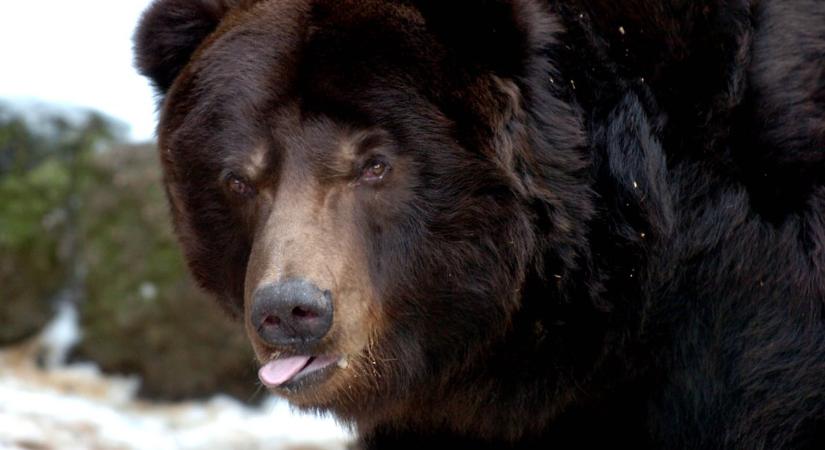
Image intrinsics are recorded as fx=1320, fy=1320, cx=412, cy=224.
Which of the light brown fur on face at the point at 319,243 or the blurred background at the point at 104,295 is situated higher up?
the light brown fur on face at the point at 319,243

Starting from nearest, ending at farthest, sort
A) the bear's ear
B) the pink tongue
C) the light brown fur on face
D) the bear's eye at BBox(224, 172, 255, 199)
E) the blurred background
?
the light brown fur on face
the pink tongue
the bear's eye at BBox(224, 172, 255, 199)
the bear's ear
the blurred background

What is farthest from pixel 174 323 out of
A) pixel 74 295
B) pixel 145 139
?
pixel 145 139

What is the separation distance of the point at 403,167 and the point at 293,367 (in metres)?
0.72

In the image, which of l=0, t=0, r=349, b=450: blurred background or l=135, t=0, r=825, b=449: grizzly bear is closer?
l=135, t=0, r=825, b=449: grizzly bear

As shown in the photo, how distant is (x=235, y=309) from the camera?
4.68 metres

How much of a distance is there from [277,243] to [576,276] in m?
1.01

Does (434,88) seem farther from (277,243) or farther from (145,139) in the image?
(145,139)

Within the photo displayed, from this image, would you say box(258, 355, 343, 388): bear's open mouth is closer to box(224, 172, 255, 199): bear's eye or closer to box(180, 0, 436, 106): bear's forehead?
box(224, 172, 255, 199): bear's eye

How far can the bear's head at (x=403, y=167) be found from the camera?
4172 mm

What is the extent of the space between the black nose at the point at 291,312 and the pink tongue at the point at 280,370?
14 cm

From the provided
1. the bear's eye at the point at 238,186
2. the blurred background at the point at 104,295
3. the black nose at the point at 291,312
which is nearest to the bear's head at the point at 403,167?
the bear's eye at the point at 238,186

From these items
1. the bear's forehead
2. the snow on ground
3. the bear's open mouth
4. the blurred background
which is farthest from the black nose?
the blurred background

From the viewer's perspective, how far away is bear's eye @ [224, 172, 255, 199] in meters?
4.34

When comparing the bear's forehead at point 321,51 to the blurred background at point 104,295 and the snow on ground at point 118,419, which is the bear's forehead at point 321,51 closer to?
the snow on ground at point 118,419
